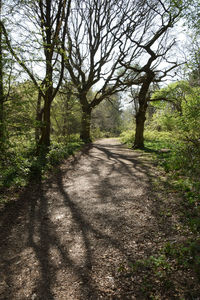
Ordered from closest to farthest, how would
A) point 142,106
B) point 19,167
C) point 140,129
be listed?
point 19,167, point 142,106, point 140,129

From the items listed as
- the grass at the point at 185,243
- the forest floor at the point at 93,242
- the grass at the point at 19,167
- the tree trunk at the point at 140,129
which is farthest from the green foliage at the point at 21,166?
the tree trunk at the point at 140,129

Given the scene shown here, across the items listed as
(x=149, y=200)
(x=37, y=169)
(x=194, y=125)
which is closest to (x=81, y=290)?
(x=149, y=200)

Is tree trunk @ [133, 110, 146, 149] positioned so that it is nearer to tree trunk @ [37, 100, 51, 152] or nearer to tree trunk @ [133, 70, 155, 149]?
tree trunk @ [133, 70, 155, 149]

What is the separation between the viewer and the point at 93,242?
11.1ft

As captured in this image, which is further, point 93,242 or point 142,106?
point 142,106

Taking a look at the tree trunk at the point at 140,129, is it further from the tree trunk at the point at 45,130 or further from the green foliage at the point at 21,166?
the tree trunk at the point at 45,130

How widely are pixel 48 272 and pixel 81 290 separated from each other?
2.08 feet

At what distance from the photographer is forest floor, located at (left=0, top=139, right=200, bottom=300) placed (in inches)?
93.6

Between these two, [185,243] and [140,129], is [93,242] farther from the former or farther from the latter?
Answer: [140,129]

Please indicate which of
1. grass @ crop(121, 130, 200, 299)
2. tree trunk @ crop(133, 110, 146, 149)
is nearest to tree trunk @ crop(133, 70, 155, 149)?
tree trunk @ crop(133, 110, 146, 149)

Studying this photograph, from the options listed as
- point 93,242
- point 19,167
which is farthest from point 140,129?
point 93,242

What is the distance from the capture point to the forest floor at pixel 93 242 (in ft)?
7.80

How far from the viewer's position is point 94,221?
411 cm

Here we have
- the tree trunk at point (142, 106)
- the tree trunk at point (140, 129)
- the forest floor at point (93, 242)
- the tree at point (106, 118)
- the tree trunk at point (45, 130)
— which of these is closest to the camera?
the forest floor at point (93, 242)
